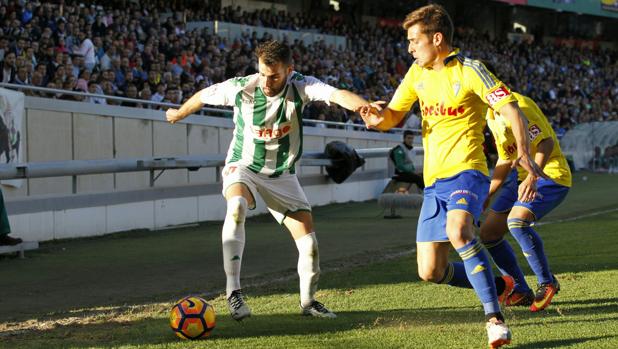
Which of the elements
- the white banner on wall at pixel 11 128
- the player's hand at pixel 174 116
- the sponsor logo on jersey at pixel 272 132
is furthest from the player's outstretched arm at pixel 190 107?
the white banner on wall at pixel 11 128

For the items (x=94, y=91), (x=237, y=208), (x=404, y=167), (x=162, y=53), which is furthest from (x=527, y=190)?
(x=162, y=53)

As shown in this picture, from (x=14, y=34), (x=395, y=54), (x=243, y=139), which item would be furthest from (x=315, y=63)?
(x=243, y=139)

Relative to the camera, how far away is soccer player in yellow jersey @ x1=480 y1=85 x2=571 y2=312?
7262 mm

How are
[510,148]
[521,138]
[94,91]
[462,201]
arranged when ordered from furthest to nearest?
[94,91], [510,148], [462,201], [521,138]

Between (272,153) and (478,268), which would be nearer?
(478,268)

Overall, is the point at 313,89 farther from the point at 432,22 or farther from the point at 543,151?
the point at 543,151

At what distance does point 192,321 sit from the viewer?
6.19 meters

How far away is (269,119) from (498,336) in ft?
8.17

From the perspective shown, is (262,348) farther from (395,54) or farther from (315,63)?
(395,54)

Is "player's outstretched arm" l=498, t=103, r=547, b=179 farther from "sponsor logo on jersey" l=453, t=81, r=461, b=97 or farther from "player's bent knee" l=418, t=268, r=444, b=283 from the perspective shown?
"player's bent knee" l=418, t=268, r=444, b=283

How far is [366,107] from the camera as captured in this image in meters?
6.56

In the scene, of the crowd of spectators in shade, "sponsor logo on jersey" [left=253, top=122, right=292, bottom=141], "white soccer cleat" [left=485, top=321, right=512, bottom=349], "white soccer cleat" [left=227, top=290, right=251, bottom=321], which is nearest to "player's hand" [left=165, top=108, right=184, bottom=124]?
"sponsor logo on jersey" [left=253, top=122, right=292, bottom=141]

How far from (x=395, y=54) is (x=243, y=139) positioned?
27765 millimetres

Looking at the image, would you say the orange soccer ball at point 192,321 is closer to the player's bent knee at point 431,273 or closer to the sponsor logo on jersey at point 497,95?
the player's bent knee at point 431,273
